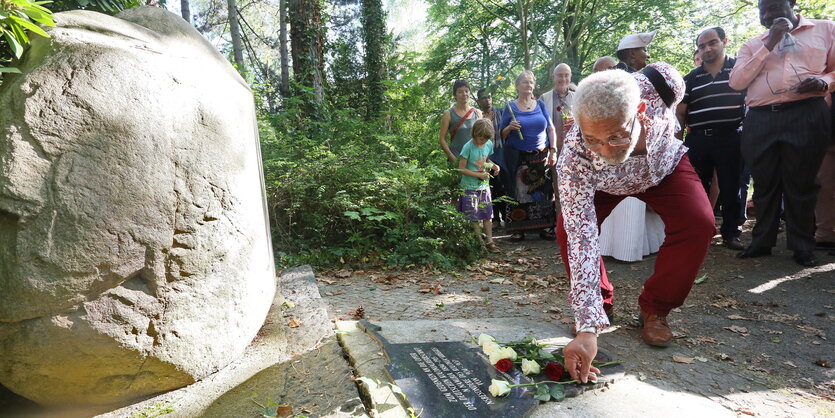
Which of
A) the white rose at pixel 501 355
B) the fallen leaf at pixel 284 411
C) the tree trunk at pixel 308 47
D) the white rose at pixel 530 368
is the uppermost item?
the tree trunk at pixel 308 47

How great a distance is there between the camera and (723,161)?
Result: 4.86m

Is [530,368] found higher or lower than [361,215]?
lower

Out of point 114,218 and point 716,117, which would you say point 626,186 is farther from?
point 716,117

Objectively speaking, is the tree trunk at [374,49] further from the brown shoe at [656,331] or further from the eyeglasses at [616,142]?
the eyeglasses at [616,142]

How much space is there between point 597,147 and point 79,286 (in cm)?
219

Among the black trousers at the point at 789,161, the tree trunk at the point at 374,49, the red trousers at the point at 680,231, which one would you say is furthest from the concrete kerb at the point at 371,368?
the tree trunk at the point at 374,49

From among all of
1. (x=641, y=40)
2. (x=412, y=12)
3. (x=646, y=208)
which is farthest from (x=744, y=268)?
(x=412, y=12)

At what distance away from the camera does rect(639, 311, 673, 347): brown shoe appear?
2794mm

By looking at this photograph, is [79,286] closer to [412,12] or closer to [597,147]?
[597,147]

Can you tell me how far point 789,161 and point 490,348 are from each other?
12.2 ft

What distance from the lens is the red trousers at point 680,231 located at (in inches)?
100.0

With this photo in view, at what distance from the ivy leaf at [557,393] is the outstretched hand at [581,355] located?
0.09 metres

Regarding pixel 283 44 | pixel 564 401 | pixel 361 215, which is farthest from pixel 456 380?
pixel 283 44

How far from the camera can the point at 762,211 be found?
454cm
